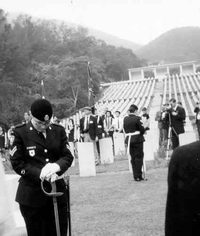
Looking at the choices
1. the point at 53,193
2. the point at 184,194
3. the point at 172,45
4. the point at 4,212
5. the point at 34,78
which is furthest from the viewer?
the point at 172,45

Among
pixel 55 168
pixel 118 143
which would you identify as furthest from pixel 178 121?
pixel 55 168

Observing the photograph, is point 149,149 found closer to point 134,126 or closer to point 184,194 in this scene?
point 134,126

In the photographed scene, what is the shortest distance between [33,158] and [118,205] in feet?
15.0

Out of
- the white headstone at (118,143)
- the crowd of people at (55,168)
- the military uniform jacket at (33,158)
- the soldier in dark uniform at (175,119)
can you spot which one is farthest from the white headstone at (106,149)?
the military uniform jacket at (33,158)

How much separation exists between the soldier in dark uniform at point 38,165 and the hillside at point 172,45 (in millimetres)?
158157

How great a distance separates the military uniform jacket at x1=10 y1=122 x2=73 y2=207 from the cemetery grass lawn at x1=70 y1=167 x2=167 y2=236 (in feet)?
8.48

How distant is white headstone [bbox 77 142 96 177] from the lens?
13196mm

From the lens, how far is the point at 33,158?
4.50 m

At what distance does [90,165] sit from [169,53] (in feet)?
527

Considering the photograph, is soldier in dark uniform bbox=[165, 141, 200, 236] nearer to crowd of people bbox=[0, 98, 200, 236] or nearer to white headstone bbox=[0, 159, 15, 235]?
crowd of people bbox=[0, 98, 200, 236]

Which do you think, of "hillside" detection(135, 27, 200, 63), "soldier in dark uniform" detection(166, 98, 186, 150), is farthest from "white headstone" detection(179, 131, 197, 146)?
"hillside" detection(135, 27, 200, 63)

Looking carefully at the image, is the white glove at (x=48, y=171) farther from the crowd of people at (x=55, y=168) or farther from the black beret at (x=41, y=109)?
the black beret at (x=41, y=109)

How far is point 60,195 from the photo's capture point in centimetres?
434

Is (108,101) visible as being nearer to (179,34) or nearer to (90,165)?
(90,165)
